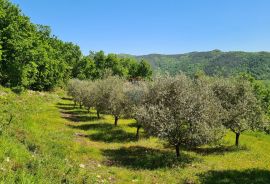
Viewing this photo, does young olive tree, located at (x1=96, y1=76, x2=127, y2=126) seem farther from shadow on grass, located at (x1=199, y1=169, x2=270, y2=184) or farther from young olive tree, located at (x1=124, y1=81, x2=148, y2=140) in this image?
shadow on grass, located at (x1=199, y1=169, x2=270, y2=184)

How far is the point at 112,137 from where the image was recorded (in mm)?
34875

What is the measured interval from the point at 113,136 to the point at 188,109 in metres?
13.0

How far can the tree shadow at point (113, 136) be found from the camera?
33.7 meters

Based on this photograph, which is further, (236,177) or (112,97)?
(112,97)

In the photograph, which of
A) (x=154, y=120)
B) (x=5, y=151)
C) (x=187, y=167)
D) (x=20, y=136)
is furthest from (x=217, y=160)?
(x=5, y=151)

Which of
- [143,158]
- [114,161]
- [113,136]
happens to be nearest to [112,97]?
[113,136]

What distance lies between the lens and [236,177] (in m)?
21.2

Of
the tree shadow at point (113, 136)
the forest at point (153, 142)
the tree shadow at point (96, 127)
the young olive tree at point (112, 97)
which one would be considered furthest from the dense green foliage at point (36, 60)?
the forest at point (153, 142)

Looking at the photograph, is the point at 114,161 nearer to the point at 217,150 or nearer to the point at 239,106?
the point at 217,150

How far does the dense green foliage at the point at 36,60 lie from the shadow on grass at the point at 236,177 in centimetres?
3366

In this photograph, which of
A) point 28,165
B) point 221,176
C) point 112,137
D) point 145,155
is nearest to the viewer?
point 28,165

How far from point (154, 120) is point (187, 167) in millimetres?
4652

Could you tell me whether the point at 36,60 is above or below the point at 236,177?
above

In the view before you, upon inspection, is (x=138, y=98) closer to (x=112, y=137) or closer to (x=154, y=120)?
(x=112, y=137)
